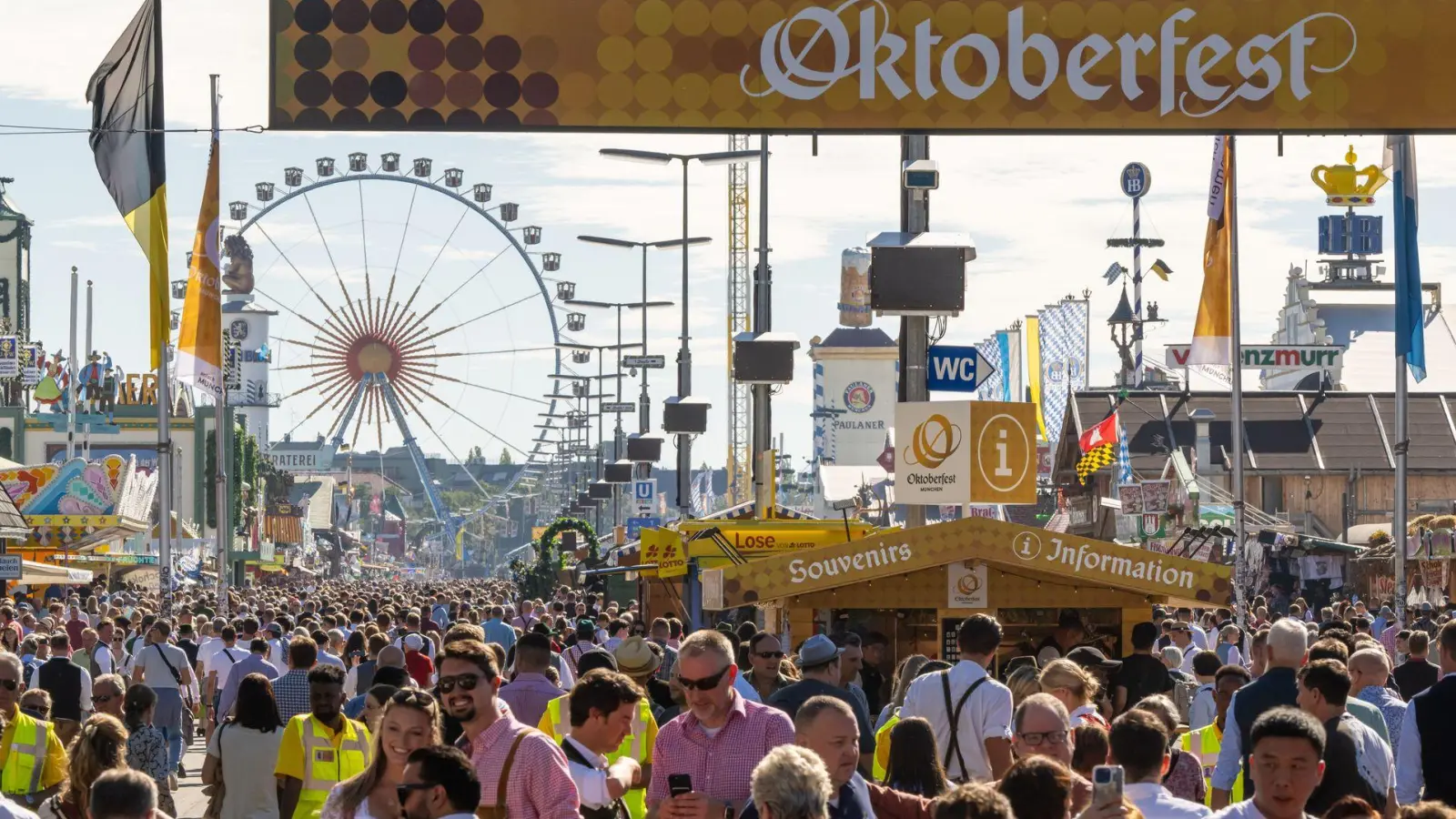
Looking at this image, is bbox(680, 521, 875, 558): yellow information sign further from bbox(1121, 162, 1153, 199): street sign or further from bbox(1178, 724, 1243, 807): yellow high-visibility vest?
bbox(1121, 162, 1153, 199): street sign

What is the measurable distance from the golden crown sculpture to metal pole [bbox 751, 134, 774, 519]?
161 feet

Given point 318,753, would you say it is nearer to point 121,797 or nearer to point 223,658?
point 121,797

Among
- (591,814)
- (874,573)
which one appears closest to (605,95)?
(874,573)

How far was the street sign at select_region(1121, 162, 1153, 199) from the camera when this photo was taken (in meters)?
73.3

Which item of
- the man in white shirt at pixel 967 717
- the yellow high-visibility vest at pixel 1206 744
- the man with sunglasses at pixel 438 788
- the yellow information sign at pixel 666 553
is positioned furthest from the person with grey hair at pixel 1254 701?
the yellow information sign at pixel 666 553

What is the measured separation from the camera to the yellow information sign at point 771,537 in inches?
904

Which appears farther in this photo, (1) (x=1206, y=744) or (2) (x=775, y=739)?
(1) (x=1206, y=744)

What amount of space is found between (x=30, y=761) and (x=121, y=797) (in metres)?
4.44

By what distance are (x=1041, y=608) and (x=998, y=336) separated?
49408mm

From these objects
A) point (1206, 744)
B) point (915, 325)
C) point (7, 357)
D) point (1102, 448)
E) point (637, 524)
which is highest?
point (7, 357)

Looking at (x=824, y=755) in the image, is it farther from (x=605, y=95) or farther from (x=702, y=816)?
(x=605, y=95)

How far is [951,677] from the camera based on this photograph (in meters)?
9.34

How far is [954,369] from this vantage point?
1700 centimetres

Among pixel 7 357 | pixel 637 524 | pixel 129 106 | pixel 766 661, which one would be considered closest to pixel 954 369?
pixel 766 661
